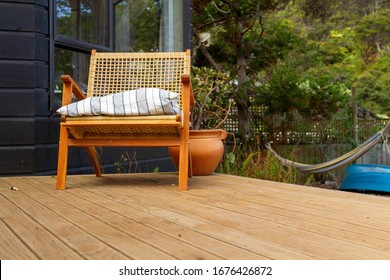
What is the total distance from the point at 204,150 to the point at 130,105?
91 cm

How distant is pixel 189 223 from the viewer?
167 cm

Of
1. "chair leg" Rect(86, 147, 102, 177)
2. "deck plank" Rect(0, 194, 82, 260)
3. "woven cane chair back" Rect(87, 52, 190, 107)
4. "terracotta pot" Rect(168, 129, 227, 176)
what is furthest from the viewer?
"terracotta pot" Rect(168, 129, 227, 176)

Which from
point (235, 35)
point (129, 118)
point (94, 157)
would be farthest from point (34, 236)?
point (235, 35)


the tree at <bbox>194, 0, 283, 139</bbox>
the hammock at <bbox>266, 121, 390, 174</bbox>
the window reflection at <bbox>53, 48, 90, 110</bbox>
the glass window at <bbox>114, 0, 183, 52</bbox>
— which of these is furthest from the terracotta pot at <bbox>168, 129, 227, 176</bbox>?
the tree at <bbox>194, 0, 283, 139</bbox>

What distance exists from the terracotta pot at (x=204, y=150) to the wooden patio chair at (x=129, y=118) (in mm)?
387

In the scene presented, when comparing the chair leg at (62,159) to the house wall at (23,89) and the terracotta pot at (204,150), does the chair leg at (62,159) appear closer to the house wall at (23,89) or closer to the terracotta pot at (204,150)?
the house wall at (23,89)

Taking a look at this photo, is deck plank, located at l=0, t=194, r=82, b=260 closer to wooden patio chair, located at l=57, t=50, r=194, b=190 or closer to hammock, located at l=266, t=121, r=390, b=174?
wooden patio chair, located at l=57, t=50, r=194, b=190

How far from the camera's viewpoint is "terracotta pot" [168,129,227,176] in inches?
→ 127

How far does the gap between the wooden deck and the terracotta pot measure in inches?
20.7

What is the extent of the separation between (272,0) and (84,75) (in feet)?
15.0

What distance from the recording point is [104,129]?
2.64 metres

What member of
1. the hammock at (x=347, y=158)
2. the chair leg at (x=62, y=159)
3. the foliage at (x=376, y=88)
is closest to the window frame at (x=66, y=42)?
the chair leg at (x=62, y=159)

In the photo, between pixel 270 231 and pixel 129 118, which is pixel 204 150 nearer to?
pixel 129 118

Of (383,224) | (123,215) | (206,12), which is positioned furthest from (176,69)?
(206,12)
